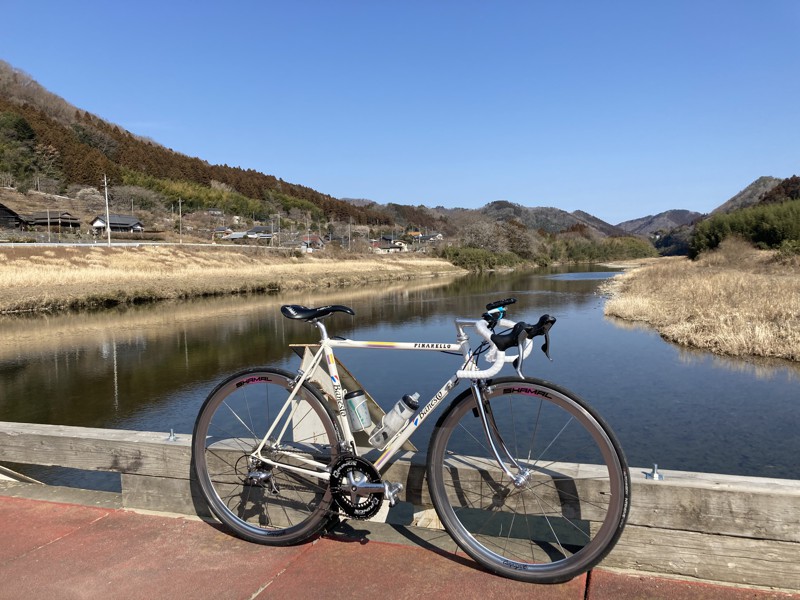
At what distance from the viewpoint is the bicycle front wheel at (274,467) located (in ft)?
8.26

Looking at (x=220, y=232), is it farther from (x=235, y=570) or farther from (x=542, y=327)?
(x=542, y=327)

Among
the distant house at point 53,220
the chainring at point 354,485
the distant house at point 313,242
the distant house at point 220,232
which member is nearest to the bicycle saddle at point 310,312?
the chainring at point 354,485

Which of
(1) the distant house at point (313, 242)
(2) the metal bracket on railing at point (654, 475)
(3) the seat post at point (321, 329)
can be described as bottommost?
(2) the metal bracket on railing at point (654, 475)

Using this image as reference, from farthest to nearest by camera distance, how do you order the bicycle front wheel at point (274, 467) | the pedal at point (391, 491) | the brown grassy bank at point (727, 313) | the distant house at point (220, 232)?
1. the distant house at point (220, 232)
2. the brown grassy bank at point (727, 313)
3. the bicycle front wheel at point (274, 467)
4. the pedal at point (391, 491)

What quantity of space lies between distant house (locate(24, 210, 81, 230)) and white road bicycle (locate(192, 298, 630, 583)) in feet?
208

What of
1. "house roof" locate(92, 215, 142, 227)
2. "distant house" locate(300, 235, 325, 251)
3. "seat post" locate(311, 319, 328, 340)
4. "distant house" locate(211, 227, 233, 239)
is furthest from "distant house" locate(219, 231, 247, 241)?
"seat post" locate(311, 319, 328, 340)

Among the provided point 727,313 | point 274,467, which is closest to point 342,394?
point 274,467

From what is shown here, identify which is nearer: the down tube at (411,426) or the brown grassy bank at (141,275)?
the down tube at (411,426)

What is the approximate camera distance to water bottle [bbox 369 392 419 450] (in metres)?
2.42

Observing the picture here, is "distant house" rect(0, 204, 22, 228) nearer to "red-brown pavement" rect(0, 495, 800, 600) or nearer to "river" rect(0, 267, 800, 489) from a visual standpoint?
"river" rect(0, 267, 800, 489)

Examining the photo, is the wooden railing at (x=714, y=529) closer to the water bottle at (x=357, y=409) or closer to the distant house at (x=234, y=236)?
the water bottle at (x=357, y=409)

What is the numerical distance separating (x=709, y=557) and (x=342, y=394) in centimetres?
164

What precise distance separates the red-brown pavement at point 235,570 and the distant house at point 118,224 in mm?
65211

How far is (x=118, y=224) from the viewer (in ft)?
203
